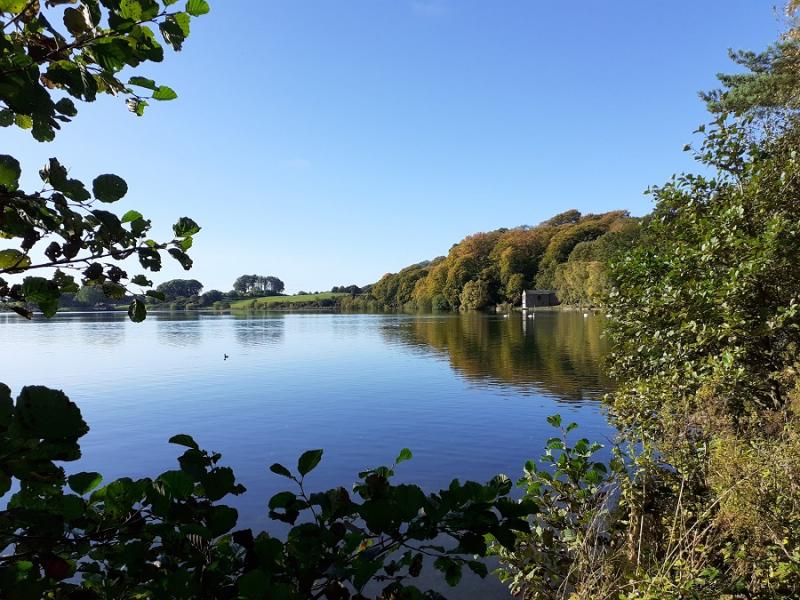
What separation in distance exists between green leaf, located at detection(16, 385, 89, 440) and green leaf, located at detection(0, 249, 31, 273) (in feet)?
2.49

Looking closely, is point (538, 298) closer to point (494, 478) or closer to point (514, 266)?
point (514, 266)

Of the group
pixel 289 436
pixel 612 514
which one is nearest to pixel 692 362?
pixel 612 514

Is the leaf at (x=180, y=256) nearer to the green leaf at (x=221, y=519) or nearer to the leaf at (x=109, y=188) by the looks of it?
the leaf at (x=109, y=188)

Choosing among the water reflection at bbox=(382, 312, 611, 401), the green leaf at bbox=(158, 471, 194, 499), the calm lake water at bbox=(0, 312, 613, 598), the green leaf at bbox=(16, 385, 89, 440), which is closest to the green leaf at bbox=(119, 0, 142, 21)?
the green leaf at bbox=(16, 385, 89, 440)

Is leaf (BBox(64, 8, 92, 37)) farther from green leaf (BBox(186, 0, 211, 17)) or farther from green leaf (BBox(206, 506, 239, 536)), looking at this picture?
green leaf (BBox(206, 506, 239, 536))

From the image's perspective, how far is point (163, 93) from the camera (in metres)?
1.71

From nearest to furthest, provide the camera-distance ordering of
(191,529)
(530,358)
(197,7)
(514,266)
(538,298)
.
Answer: (191,529) → (197,7) → (530,358) → (538,298) → (514,266)

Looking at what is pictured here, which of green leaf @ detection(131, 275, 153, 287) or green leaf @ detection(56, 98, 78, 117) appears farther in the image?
green leaf @ detection(131, 275, 153, 287)

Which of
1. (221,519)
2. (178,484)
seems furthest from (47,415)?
(221,519)

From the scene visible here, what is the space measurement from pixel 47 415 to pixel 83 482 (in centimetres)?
39

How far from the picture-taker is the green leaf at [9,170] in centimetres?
145

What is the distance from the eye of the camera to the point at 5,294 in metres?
1.76

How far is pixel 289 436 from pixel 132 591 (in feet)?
54.3

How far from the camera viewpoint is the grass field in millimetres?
173925
